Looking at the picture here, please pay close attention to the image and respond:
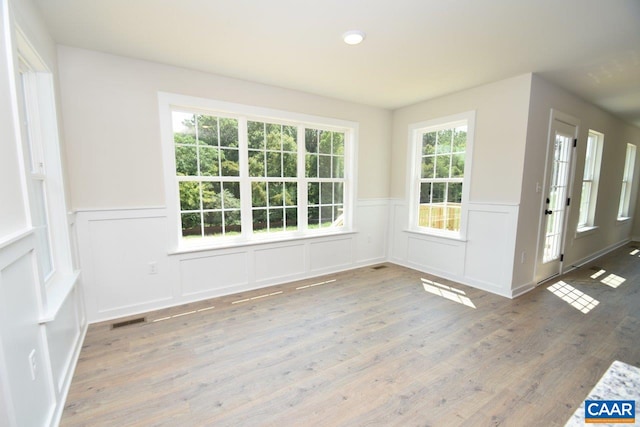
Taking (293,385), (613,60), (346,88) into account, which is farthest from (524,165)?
(293,385)

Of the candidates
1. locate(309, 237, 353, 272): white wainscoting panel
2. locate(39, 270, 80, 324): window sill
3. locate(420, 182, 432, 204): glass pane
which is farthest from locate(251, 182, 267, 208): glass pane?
locate(420, 182, 432, 204): glass pane

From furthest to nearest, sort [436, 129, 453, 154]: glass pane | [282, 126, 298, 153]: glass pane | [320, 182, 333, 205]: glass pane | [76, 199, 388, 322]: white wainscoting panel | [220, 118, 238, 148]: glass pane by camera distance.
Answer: [320, 182, 333, 205]: glass pane, [436, 129, 453, 154]: glass pane, [282, 126, 298, 153]: glass pane, [220, 118, 238, 148]: glass pane, [76, 199, 388, 322]: white wainscoting panel

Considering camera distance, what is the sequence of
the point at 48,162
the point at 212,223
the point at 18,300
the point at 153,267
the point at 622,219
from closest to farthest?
the point at 18,300 < the point at 48,162 < the point at 153,267 < the point at 212,223 < the point at 622,219

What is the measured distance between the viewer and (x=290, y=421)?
1.60 m

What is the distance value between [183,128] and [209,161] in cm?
43

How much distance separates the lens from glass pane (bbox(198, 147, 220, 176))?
3.14 metres

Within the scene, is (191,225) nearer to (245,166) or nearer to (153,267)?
(153,267)

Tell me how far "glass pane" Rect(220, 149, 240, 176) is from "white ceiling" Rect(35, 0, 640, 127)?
0.86 m

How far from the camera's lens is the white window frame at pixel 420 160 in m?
3.57

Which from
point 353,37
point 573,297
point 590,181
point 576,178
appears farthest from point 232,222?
point 590,181

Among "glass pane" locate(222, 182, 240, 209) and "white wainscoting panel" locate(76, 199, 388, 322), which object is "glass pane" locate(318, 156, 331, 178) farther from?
"glass pane" locate(222, 182, 240, 209)

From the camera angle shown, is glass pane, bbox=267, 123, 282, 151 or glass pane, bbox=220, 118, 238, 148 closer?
glass pane, bbox=220, 118, 238, 148

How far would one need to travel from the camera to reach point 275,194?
366 centimetres

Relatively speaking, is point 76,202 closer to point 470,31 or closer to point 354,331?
point 354,331
